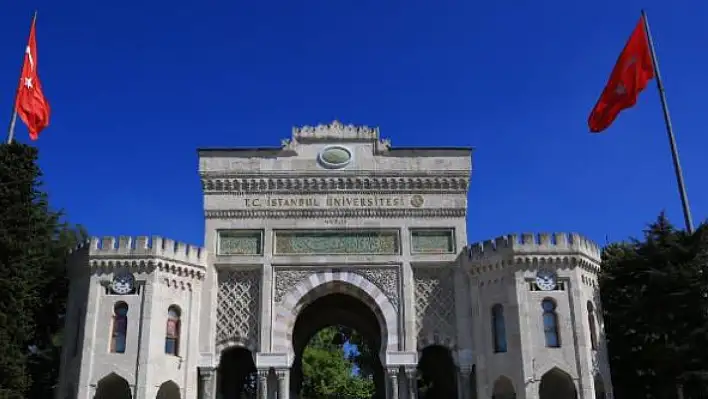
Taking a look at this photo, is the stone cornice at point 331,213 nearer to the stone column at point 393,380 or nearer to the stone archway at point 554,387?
the stone column at point 393,380

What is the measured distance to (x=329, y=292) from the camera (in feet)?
79.7

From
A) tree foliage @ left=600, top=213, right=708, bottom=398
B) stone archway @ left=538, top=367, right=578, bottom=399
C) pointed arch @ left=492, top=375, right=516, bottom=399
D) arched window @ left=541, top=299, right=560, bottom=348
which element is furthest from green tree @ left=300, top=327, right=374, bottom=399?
arched window @ left=541, top=299, right=560, bottom=348

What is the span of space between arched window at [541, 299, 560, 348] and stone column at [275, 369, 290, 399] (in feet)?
27.9

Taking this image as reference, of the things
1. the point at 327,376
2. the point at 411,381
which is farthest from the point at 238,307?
the point at 327,376

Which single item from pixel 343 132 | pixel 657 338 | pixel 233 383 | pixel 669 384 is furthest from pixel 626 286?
pixel 233 383

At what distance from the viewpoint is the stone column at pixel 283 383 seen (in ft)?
74.3

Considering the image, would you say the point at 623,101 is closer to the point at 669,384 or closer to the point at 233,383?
the point at 669,384

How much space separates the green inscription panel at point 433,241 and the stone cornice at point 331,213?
2.00 ft

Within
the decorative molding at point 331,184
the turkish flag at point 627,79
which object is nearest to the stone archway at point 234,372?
the decorative molding at point 331,184

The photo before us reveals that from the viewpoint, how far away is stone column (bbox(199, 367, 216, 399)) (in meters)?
22.6

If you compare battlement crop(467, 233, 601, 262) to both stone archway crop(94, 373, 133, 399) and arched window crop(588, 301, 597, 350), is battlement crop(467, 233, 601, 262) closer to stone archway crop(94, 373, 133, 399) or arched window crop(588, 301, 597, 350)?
arched window crop(588, 301, 597, 350)

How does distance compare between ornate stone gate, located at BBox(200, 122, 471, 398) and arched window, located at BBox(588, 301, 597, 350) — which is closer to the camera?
arched window, located at BBox(588, 301, 597, 350)

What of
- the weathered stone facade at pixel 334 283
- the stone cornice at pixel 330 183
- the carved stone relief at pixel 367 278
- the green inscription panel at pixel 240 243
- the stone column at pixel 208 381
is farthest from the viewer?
the stone cornice at pixel 330 183

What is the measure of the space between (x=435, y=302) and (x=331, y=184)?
5.58 metres
